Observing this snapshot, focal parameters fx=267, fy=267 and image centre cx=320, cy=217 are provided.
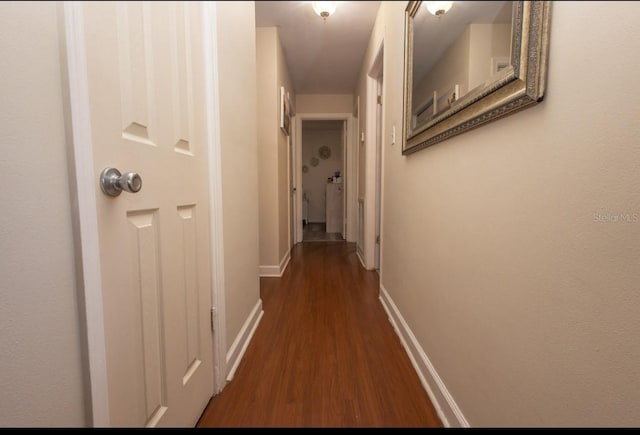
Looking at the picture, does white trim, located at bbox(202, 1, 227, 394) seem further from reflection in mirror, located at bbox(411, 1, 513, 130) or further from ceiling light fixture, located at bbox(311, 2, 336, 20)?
ceiling light fixture, located at bbox(311, 2, 336, 20)

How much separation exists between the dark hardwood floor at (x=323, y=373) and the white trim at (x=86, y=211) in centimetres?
59

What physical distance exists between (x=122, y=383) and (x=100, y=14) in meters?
0.78

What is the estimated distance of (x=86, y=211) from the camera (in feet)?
1.66

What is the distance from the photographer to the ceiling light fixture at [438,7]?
105 centimetres

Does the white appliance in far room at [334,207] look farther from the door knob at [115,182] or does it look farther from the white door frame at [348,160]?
the door knob at [115,182]

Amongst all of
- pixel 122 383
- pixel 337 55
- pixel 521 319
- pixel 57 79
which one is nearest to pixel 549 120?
pixel 521 319

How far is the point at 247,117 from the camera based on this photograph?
1513 millimetres

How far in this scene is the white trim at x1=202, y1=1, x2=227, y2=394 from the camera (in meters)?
1.02

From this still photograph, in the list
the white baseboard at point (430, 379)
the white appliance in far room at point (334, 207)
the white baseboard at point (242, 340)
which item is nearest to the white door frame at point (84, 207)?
the white baseboard at point (242, 340)

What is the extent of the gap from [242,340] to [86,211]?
1089 mm

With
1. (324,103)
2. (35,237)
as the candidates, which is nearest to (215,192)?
(35,237)

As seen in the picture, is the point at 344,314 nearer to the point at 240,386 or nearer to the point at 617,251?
the point at 240,386

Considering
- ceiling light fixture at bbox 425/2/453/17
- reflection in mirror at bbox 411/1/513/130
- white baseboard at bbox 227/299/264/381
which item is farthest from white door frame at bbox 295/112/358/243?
ceiling light fixture at bbox 425/2/453/17

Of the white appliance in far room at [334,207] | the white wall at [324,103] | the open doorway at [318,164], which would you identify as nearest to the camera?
the white wall at [324,103]
